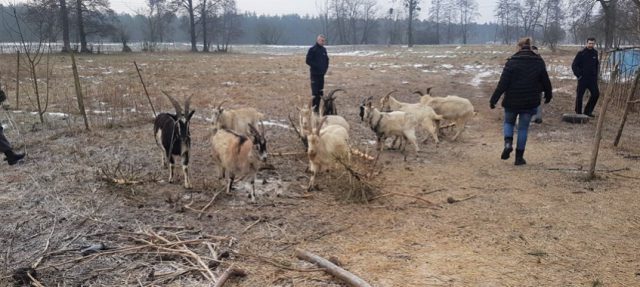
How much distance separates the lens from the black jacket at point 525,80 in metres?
7.39

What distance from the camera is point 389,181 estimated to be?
718cm

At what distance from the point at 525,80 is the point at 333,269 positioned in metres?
4.92

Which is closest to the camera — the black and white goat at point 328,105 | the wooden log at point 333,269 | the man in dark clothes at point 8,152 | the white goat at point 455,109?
the wooden log at point 333,269

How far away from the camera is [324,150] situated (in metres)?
6.84

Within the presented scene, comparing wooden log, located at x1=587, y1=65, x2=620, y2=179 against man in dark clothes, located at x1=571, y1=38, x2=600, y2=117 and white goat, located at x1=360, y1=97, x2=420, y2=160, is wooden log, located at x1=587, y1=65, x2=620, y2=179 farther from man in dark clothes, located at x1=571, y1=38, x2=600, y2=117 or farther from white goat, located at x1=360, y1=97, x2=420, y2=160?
man in dark clothes, located at x1=571, y1=38, x2=600, y2=117

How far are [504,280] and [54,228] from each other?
15.3 feet

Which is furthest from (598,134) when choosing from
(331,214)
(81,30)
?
(81,30)

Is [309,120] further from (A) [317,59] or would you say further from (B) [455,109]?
(B) [455,109]

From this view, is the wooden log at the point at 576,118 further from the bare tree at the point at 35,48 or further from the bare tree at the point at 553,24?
the bare tree at the point at 553,24

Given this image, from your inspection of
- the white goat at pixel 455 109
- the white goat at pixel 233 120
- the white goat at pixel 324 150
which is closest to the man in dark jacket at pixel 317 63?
the white goat at pixel 233 120

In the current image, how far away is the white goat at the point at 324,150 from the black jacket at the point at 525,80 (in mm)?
2822

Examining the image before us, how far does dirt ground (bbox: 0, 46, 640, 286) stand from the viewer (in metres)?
4.35

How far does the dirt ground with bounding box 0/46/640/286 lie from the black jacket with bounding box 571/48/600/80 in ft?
5.75

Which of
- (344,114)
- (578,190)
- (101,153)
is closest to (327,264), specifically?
(578,190)
